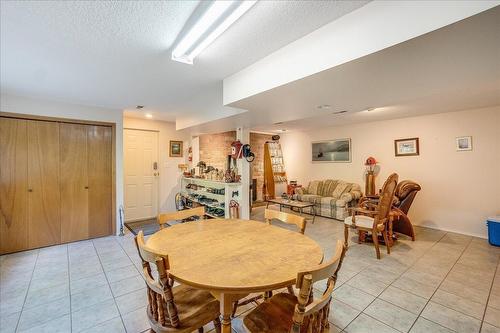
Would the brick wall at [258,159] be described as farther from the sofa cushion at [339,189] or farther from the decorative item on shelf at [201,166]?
the sofa cushion at [339,189]

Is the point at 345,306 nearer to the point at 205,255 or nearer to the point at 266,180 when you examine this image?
the point at 205,255

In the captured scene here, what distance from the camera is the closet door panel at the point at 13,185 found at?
11.1 ft

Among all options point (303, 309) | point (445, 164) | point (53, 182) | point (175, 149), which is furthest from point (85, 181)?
point (445, 164)

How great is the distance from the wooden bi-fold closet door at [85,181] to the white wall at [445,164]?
568 centimetres

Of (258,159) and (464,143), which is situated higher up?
(464,143)

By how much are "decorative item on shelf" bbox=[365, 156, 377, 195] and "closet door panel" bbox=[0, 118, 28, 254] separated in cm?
666

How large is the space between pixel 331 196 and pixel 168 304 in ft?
17.4

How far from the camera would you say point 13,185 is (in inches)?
135

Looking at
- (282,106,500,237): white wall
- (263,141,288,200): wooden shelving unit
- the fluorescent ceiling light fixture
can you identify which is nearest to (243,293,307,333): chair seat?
the fluorescent ceiling light fixture

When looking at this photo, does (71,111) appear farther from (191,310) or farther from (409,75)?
(409,75)

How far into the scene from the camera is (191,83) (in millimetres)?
2930

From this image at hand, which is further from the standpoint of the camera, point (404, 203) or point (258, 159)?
point (258, 159)

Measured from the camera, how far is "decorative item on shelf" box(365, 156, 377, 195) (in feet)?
17.6

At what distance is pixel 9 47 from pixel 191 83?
1.66 meters
